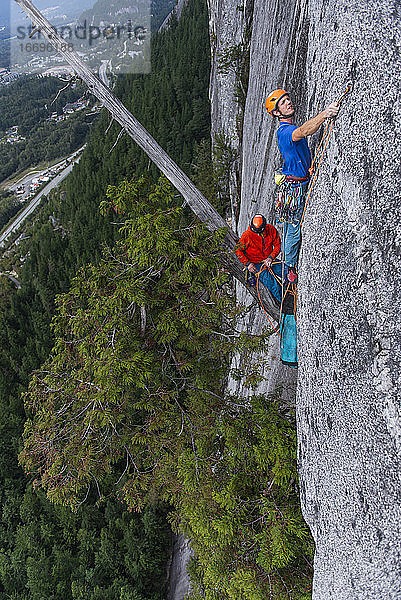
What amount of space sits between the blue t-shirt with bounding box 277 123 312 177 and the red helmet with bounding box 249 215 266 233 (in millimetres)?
778

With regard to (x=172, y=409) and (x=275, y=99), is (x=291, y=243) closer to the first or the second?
(x=275, y=99)

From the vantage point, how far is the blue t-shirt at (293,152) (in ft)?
14.9

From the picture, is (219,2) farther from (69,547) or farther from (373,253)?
(69,547)

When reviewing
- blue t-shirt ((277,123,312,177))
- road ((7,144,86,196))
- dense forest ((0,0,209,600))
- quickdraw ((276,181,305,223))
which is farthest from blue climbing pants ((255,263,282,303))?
road ((7,144,86,196))

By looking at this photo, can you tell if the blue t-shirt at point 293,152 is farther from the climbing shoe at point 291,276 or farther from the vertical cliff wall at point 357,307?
the climbing shoe at point 291,276

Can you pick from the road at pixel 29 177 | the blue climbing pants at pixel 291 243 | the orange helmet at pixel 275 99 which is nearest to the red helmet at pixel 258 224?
the blue climbing pants at pixel 291 243

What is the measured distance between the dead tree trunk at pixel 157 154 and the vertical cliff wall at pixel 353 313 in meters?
1.75

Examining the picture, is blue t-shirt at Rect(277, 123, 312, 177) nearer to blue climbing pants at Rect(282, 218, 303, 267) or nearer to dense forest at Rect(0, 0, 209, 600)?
blue climbing pants at Rect(282, 218, 303, 267)

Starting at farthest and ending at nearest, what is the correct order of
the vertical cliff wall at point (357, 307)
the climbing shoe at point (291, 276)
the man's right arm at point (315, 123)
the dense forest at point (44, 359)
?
the dense forest at point (44, 359)
the climbing shoe at point (291, 276)
the man's right arm at point (315, 123)
the vertical cliff wall at point (357, 307)

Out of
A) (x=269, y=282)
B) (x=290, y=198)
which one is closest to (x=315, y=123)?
(x=290, y=198)

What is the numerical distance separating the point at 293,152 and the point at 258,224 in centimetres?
112

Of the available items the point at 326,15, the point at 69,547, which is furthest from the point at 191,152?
the point at 326,15

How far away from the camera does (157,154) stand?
21.2ft

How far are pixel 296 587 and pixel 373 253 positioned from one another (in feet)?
16.7
